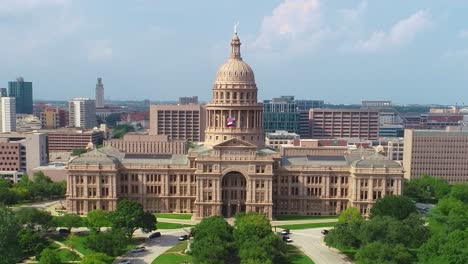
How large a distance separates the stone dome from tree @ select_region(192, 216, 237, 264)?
55.4m

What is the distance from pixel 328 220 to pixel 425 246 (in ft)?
146

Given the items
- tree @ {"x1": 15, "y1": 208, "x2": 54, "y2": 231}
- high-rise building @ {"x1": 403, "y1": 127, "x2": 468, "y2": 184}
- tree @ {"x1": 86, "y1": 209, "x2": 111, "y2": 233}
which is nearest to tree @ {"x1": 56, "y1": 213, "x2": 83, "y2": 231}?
tree @ {"x1": 15, "y1": 208, "x2": 54, "y2": 231}

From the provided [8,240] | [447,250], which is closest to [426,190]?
[447,250]

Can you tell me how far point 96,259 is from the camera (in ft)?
278

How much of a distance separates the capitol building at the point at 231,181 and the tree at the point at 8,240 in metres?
42.6

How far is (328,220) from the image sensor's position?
427ft

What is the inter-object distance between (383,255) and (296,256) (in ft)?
63.9

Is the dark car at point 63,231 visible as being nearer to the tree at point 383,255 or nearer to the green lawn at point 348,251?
the green lawn at point 348,251

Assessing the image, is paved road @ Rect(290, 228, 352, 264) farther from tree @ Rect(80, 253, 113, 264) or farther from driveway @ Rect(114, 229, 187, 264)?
tree @ Rect(80, 253, 113, 264)

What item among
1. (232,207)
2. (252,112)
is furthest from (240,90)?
(232,207)

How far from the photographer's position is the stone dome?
14800 centimetres

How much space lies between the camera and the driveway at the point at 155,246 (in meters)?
96.0

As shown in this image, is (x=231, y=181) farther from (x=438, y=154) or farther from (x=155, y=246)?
(x=438, y=154)

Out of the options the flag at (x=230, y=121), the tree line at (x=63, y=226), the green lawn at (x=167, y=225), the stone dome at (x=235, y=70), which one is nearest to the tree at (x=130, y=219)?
the tree line at (x=63, y=226)
